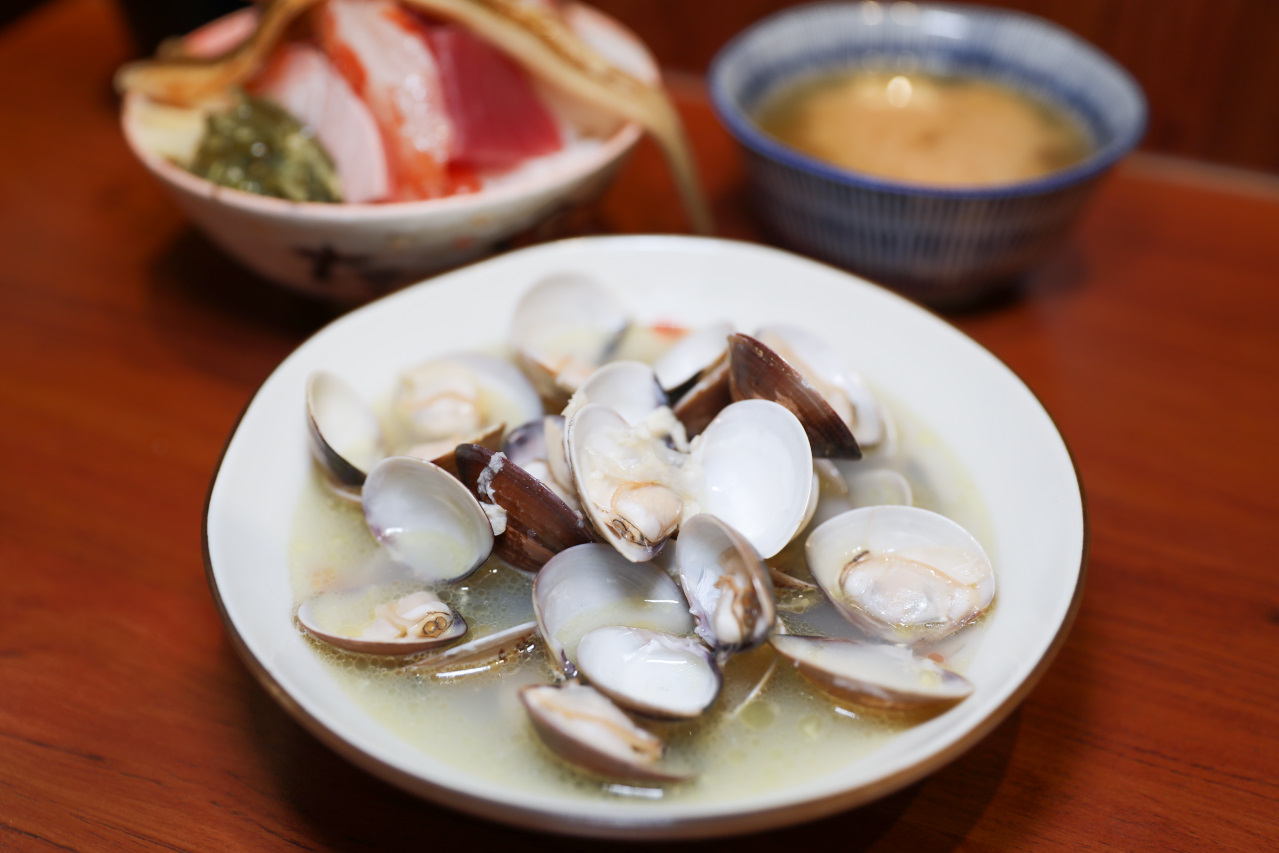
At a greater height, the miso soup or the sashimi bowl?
the sashimi bowl

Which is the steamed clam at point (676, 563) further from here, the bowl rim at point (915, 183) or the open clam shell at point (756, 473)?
the bowl rim at point (915, 183)

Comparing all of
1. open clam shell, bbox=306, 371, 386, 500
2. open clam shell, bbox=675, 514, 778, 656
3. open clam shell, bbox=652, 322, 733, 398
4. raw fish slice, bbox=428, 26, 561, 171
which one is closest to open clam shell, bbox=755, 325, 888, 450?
open clam shell, bbox=652, 322, 733, 398

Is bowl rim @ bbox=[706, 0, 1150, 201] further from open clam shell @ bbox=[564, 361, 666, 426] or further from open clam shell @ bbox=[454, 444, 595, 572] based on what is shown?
open clam shell @ bbox=[454, 444, 595, 572]

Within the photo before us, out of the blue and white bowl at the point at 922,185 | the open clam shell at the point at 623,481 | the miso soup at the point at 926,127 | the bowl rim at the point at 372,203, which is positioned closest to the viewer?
the open clam shell at the point at 623,481

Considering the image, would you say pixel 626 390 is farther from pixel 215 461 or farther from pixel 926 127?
pixel 926 127

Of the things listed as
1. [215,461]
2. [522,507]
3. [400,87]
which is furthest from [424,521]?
[400,87]

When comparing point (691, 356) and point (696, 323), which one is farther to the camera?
point (696, 323)

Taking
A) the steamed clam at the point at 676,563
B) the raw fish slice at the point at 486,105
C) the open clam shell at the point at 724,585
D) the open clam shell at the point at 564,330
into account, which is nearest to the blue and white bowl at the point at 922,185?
the raw fish slice at the point at 486,105
